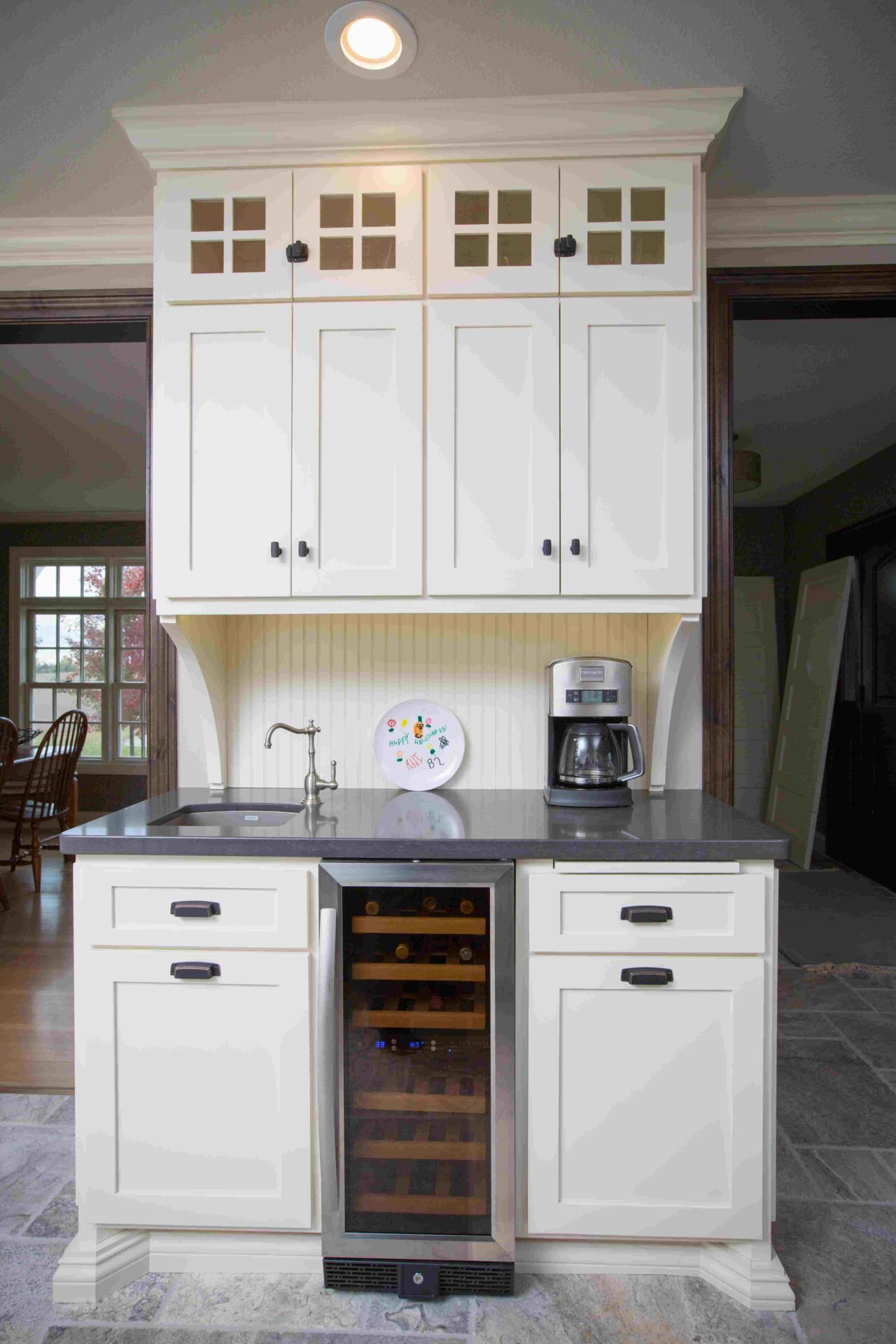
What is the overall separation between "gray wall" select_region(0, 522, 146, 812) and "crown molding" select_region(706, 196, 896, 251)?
6.11 metres

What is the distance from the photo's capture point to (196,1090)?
1.75m

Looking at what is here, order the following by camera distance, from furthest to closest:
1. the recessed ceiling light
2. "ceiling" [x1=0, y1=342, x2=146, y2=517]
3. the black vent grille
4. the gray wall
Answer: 1. the gray wall
2. "ceiling" [x1=0, y1=342, x2=146, y2=517]
3. the black vent grille
4. the recessed ceiling light

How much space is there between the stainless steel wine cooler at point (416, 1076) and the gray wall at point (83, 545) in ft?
20.2

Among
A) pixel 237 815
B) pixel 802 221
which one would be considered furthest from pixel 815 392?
pixel 237 815

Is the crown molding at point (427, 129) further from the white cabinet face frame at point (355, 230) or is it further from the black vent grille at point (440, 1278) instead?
the black vent grille at point (440, 1278)

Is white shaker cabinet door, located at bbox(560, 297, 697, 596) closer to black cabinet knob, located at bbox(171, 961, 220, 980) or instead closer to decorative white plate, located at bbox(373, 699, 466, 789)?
decorative white plate, located at bbox(373, 699, 466, 789)

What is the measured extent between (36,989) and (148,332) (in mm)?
2714

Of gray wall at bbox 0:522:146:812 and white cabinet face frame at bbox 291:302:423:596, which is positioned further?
gray wall at bbox 0:522:146:812

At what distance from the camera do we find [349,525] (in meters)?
2.03

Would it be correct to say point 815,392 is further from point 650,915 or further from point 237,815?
point 237,815

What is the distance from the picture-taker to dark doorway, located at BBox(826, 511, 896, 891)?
16.8ft

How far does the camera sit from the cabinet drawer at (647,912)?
1.70m

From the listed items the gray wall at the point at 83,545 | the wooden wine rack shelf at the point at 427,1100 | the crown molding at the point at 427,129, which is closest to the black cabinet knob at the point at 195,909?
the wooden wine rack shelf at the point at 427,1100

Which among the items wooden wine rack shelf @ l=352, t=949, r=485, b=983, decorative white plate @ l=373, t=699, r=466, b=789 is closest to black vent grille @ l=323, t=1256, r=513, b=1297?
wooden wine rack shelf @ l=352, t=949, r=485, b=983
